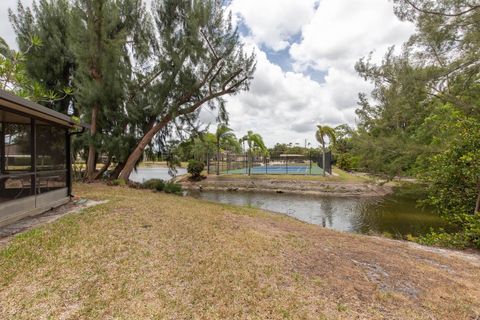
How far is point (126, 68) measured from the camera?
36.3 feet

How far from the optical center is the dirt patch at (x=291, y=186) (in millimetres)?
17172

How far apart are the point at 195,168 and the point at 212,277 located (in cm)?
1877

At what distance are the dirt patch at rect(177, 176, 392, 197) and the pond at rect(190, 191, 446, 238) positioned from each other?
1295mm

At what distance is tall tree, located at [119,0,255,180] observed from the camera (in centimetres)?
1011

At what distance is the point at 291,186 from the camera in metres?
19.0

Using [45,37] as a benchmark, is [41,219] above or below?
below

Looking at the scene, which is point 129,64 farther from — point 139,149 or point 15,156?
point 15,156

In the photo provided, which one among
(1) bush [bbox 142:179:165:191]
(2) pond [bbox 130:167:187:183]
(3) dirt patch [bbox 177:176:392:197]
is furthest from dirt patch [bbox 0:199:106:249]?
(3) dirt patch [bbox 177:176:392:197]

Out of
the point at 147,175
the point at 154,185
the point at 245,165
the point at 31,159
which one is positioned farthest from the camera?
the point at 245,165

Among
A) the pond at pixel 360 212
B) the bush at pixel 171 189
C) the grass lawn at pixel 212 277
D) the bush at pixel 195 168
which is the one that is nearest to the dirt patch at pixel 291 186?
the bush at pixel 195 168

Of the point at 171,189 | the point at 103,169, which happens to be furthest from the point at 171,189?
the point at 103,169

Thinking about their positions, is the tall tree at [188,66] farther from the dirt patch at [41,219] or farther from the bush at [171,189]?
the dirt patch at [41,219]

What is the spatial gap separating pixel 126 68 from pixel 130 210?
7.55m

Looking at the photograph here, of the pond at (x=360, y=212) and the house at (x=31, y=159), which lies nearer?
the house at (x=31, y=159)
